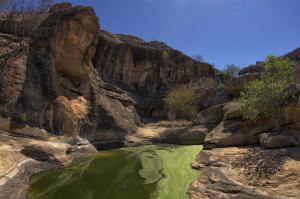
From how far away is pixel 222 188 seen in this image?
1006 centimetres

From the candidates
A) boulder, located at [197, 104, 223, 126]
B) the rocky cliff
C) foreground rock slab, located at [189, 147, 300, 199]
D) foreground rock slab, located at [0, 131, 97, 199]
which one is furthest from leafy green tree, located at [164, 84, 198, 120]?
foreground rock slab, located at [189, 147, 300, 199]

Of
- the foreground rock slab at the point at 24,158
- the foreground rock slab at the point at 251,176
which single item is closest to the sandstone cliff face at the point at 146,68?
the foreground rock slab at the point at 24,158

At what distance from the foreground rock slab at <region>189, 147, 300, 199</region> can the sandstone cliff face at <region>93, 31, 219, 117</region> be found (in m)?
36.2

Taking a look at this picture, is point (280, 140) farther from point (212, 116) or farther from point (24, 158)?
point (212, 116)

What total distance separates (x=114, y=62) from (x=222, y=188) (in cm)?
4275

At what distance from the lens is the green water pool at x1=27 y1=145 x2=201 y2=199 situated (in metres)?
9.91

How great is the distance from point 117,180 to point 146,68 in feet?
148

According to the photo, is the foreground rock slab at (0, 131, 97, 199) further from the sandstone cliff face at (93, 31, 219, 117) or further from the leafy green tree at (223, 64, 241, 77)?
the leafy green tree at (223, 64, 241, 77)

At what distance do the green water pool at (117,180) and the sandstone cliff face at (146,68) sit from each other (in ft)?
111

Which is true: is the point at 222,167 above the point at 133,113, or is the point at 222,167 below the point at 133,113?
below

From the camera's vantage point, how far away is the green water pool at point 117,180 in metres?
9.91

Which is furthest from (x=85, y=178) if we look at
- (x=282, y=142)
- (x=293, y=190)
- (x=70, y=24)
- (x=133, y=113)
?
(x=133, y=113)

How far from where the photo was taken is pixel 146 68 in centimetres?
5572

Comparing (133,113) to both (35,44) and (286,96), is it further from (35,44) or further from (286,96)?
(286,96)
